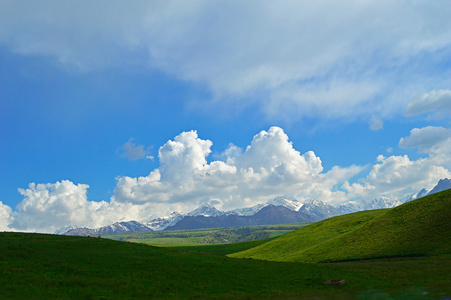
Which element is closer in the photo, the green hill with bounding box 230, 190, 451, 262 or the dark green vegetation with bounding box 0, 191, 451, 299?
the dark green vegetation with bounding box 0, 191, 451, 299

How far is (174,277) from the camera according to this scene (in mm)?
41031

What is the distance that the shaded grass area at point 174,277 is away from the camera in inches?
1292

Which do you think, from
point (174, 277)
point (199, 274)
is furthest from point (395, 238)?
point (174, 277)

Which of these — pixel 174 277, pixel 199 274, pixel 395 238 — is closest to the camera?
pixel 174 277

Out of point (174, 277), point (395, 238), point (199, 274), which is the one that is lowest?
point (395, 238)

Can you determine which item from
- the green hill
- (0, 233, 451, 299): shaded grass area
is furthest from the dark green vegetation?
the green hill

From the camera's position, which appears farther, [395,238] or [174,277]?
[395,238]

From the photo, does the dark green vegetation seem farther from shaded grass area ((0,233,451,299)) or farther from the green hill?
the green hill

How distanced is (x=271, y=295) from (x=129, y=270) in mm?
20847

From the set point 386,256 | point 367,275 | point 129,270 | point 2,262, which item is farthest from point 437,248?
point 2,262

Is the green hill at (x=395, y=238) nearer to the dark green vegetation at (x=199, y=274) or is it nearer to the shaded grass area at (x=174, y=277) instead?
the dark green vegetation at (x=199, y=274)

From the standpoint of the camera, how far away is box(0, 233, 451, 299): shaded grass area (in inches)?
1292

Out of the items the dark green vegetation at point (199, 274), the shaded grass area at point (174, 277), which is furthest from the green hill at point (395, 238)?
the shaded grass area at point (174, 277)

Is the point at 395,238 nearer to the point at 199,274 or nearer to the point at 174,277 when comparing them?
the point at 199,274
